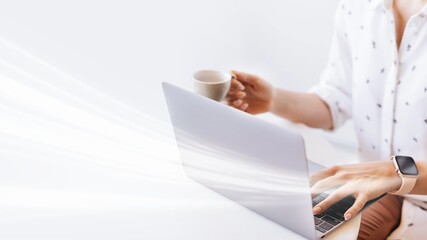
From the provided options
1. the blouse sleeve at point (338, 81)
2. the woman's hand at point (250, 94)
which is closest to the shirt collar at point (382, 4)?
the blouse sleeve at point (338, 81)

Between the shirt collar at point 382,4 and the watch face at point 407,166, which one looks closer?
the watch face at point 407,166

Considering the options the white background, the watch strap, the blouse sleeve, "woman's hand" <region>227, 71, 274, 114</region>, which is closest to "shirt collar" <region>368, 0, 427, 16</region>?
the blouse sleeve

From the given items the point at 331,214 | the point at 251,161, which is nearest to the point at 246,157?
the point at 251,161

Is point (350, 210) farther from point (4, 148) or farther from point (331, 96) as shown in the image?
point (4, 148)

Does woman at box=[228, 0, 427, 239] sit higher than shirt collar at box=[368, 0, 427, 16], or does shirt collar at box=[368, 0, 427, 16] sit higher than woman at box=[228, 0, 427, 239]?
shirt collar at box=[368, 0, 427, 16]

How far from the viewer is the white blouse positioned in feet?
3.45

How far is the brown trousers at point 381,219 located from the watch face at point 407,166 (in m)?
0.25

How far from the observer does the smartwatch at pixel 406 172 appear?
0.90 metres

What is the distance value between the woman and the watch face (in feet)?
0.06

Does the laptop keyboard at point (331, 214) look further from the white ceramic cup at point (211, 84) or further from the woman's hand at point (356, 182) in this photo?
the white ceramic cup at point (211, 84)

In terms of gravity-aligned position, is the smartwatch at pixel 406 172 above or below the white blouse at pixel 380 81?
below

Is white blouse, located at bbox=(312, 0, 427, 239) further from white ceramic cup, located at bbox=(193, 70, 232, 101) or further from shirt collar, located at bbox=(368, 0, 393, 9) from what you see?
white ceramic cup, located at bbox=(193, 70, 232, 101)

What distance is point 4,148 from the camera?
37.1 inches

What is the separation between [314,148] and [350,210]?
1.06ft
